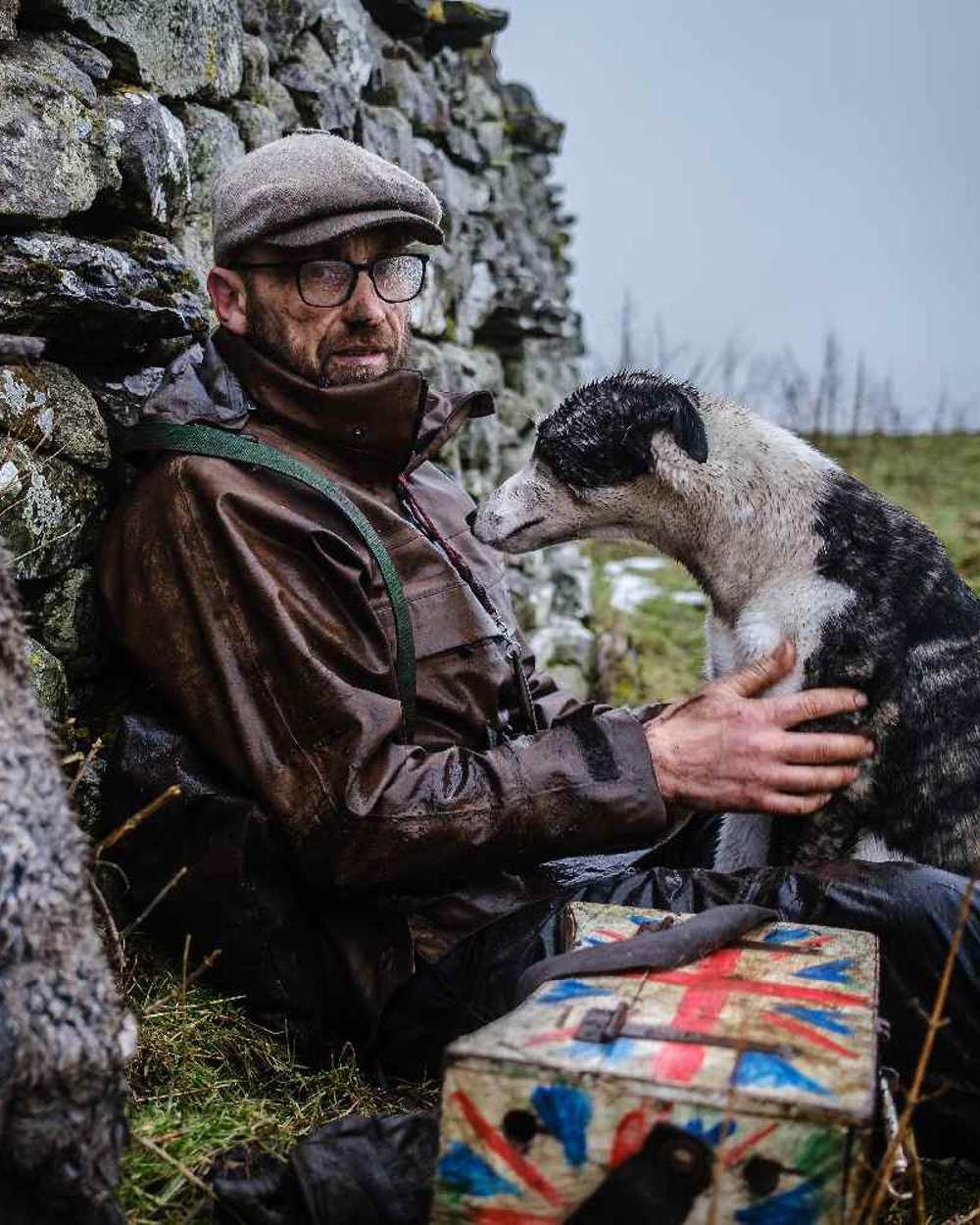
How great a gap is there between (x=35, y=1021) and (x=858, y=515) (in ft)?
8.14

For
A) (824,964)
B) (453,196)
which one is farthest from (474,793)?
(453,196)

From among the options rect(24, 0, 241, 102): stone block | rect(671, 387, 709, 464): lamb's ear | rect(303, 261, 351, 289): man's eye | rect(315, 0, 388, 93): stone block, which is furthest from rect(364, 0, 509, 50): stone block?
rect(671, 387, 709, 464): lamb's ear

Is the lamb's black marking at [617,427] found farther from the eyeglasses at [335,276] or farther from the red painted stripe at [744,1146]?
the red painted stripe at [744,1146]

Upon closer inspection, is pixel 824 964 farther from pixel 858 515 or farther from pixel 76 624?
pixel 76 624

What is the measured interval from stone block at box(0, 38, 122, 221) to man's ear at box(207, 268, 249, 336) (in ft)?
1.14

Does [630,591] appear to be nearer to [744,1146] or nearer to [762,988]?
[762,988]

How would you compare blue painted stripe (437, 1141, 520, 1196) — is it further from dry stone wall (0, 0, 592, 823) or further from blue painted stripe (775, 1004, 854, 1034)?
dry stone wall (0, 0, 592, 823)

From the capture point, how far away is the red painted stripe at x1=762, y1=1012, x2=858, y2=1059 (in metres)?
1.98

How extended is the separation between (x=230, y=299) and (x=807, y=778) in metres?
2.00

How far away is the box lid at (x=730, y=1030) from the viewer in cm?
183

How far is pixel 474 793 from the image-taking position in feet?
9.36

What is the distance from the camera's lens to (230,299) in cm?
344

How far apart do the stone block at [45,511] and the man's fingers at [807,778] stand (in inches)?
71.1

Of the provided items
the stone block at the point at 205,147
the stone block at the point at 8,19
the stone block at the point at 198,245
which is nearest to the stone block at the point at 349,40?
the stone block at the point at 205,147
